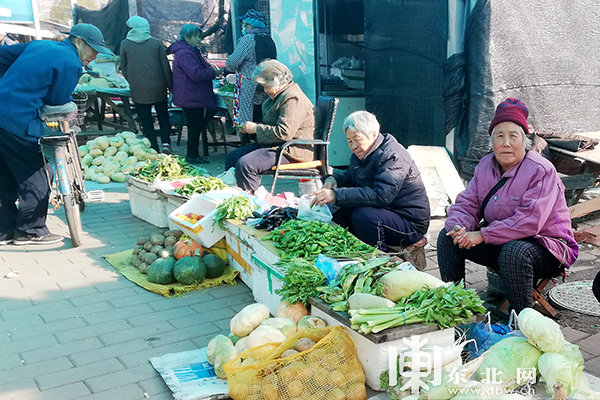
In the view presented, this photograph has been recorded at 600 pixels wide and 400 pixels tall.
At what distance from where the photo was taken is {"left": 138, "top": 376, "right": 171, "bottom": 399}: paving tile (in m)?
3.06

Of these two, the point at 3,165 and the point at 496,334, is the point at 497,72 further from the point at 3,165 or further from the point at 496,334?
the point at 3,165

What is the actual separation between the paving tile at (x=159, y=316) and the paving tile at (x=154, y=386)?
32.1 inches

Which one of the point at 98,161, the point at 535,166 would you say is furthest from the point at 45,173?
the point at 535,166

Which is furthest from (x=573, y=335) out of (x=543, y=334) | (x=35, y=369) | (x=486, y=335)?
(x=35, y=369)

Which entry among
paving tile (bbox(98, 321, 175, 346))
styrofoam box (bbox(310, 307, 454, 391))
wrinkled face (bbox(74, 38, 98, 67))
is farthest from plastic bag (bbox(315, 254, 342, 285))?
wrinkled face (bbox(74, 38, 98, 67))

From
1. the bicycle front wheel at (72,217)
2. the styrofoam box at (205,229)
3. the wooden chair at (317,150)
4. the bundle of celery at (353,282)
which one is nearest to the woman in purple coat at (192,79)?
the wooden chair at (317,150)

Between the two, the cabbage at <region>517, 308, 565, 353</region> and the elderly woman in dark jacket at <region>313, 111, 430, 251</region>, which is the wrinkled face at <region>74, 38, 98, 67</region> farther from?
the cabbage at <region>517, 308, 565, 353</region>

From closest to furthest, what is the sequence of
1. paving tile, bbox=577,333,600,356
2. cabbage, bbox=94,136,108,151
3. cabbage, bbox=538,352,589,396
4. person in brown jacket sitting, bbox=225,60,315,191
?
cabbage, bbox=538,352,589,396
paving tile, bbox=577,333,600,356
person in brown jacket sitting, bbox=225,60,315,191
cabbage, bbox=94,136,108,151

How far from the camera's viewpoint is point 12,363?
3.41 metres

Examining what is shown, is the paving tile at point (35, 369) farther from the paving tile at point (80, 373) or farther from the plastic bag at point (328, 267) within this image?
the plastic bag at point (328, 267)

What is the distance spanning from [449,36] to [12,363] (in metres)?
5.47

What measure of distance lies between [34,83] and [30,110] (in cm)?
26

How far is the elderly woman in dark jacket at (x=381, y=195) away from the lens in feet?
13.6

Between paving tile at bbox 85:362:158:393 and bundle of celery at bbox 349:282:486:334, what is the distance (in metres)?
1.31
